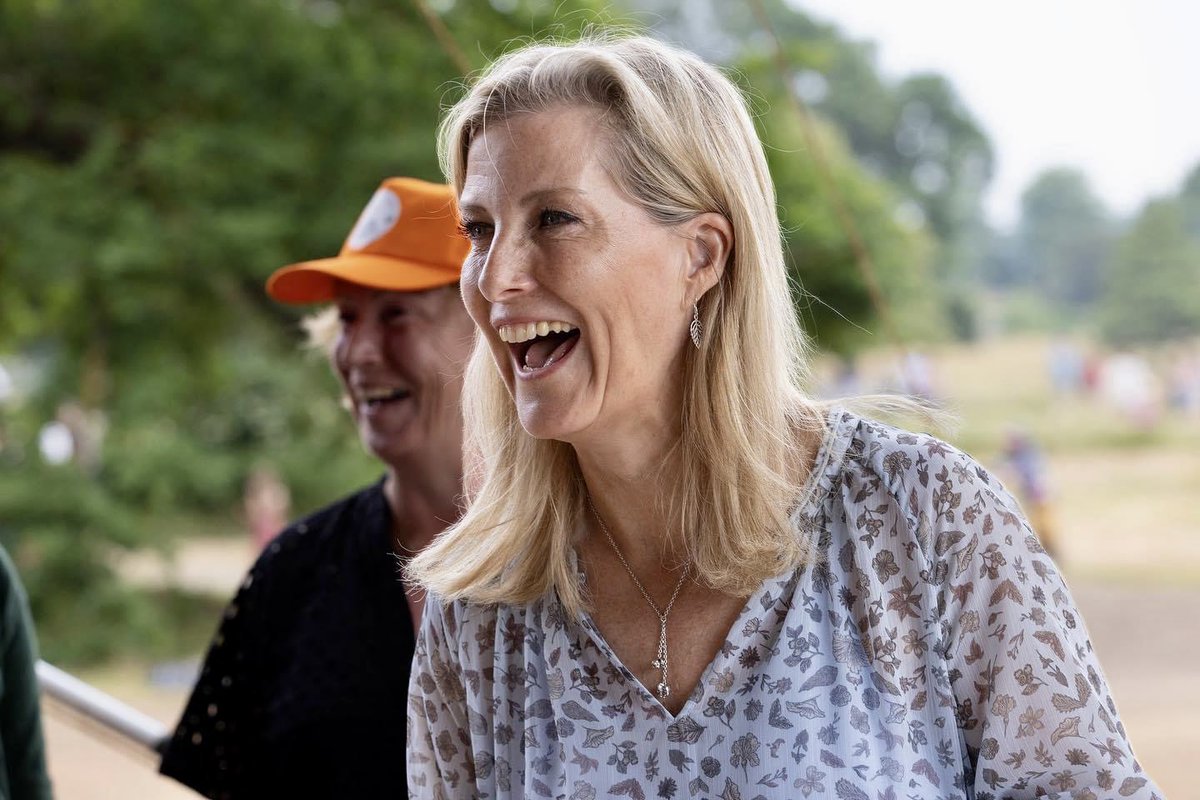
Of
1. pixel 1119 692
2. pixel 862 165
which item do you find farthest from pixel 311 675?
pixel 862 165

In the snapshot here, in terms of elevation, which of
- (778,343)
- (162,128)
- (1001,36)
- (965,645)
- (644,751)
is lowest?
(644,751)

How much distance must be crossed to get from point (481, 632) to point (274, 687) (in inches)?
25.1

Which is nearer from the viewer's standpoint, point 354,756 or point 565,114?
point 565,114

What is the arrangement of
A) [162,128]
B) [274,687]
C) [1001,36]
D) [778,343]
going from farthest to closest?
[1001,36] < [162,128] < [274,687] < [778,343]

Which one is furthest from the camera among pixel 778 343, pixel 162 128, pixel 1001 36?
pixel 1001 36

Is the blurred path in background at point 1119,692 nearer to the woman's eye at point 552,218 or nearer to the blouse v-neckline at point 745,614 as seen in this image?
the blouse v-neckline at point 745,614

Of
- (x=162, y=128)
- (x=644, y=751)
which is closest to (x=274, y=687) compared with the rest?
(x=644, y=751)

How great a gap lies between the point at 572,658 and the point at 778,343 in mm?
349

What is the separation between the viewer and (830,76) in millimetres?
19438

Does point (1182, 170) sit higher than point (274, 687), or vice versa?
point (1182, 170)

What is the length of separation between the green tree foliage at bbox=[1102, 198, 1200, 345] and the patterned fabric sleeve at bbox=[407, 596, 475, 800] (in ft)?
60.2

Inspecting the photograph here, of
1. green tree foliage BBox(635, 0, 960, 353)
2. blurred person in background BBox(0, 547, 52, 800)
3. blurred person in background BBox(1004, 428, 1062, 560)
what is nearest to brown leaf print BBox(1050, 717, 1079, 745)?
blurred person in background BBox(0, 547, 52, 800)

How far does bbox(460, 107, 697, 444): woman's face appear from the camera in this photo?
1166 millimetres

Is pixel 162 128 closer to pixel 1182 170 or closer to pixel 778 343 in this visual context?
pixel 778 343
